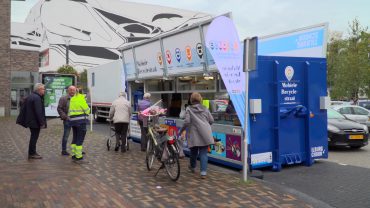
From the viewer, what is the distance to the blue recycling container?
8422 millimetres

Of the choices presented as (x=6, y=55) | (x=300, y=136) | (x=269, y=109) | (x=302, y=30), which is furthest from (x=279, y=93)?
(x=6, y=55)

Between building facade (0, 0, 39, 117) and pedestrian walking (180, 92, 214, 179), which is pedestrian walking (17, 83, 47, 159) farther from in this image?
building facade (0, 0, 39, 117)

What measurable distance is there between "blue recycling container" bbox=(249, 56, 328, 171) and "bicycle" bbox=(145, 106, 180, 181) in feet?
5.86

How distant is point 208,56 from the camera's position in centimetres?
873

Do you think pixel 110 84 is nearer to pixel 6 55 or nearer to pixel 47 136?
pixel 47 136

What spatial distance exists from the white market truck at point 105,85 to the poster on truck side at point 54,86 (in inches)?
55.8

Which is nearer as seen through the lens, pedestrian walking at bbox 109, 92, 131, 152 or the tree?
pedestrian walking at bbox 109, 92, 131, 152

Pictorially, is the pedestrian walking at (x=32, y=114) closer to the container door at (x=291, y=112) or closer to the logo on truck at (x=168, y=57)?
the logo on truck at (x=168, y=57)

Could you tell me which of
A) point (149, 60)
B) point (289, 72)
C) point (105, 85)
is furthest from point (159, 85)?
point (105, 85)

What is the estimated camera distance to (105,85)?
20.5 m

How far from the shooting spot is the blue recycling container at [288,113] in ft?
27.6

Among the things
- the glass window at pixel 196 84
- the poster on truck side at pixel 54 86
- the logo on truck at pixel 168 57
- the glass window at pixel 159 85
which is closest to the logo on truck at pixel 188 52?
the glass window at pixel 196 84

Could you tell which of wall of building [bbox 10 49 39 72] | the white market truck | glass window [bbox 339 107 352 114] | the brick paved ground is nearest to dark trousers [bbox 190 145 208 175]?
the brick paved ground

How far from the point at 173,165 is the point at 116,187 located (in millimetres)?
1128
